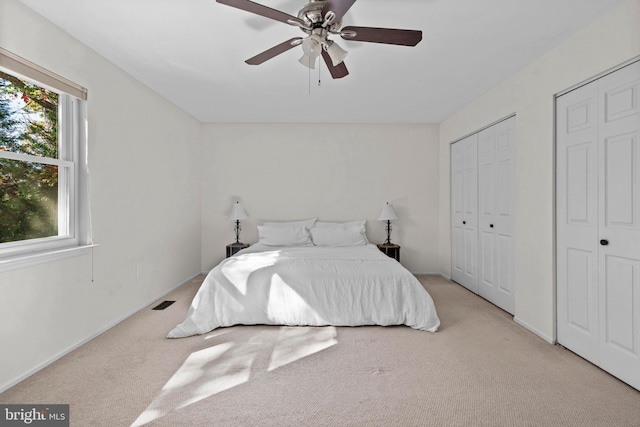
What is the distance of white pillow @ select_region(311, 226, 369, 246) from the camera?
4527mm

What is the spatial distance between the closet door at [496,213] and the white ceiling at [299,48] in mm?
614

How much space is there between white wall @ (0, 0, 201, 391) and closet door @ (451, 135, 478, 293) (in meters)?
3.77

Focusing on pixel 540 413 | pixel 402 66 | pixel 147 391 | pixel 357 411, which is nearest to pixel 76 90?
pixel 147 391

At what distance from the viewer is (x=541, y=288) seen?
278 centimetres

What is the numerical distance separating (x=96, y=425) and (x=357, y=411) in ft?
4.39

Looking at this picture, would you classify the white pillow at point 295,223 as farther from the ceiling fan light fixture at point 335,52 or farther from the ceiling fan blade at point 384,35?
the ceiling fan blade at point 384,35

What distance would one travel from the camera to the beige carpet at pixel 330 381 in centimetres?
174

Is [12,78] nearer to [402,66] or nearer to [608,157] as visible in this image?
→ [402,66]

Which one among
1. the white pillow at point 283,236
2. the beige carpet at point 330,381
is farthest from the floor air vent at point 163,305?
the white pillow at point 283,236

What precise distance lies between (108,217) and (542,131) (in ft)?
12.5

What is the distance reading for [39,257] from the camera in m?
2.16

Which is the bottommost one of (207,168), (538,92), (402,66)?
(207,168)

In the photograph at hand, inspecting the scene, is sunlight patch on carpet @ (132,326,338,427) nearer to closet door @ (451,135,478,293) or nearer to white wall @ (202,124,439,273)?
closet door @ (451,135,478,293)

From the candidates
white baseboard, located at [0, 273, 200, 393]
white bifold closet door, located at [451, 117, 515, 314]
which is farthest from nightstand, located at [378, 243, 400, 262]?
white baseboard, located at [0, 273, 200, 393]
